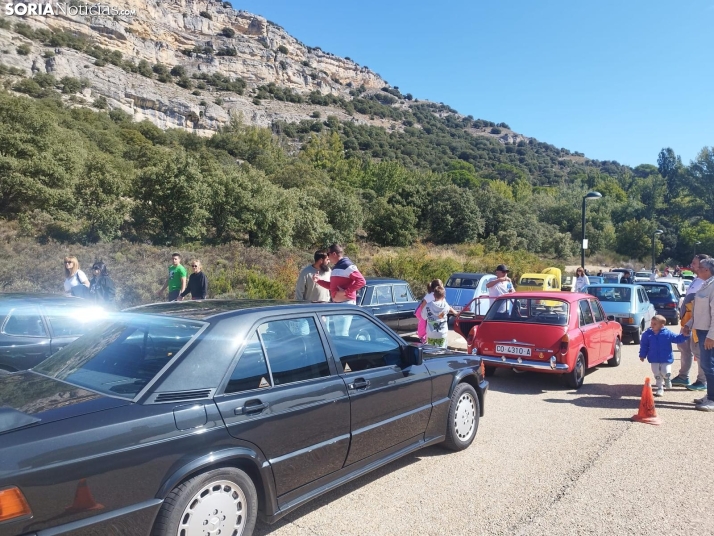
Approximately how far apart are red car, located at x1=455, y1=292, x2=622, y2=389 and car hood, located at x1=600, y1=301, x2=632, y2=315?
4.75 m

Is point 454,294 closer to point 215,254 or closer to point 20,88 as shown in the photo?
point 215,254

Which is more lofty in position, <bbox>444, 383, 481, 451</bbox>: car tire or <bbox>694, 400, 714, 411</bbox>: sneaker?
<bbox>444, 383, 481, 451</bbox>: car tire

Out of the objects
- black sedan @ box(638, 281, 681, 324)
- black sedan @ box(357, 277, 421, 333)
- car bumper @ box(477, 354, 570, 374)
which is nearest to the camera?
car bumper @ box(477, 354, 570, 374)

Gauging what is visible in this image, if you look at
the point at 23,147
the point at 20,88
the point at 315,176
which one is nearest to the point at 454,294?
the point at 23,147

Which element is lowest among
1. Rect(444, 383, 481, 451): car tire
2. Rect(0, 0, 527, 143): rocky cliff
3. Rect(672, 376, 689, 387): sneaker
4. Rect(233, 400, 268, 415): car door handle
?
Rect(672, 376, 689, 387): sneaker

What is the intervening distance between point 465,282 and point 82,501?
46.6 ft

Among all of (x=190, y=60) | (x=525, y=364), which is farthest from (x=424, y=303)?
(x=190, y=60)

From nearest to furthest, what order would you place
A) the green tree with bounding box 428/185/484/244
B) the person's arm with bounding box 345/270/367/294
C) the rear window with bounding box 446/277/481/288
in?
1. the person's arm with bounding box 345/270/367/294
2. the rear window with bounding box 446/277/481/288
3. the green tree with bounding box 428/185/484/244

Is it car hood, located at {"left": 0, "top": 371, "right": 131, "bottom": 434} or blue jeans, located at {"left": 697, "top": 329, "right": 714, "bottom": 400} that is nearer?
car hood, located at {"left": 0, "top": 371, "right": 131, "bottom": 434}

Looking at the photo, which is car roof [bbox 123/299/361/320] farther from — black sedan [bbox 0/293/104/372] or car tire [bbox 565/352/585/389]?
car tire [bbox 565/352/585/389]

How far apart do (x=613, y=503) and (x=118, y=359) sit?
12.8 feet

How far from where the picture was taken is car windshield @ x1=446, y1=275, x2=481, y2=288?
15438 millimetres

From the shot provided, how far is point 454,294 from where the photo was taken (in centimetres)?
1518

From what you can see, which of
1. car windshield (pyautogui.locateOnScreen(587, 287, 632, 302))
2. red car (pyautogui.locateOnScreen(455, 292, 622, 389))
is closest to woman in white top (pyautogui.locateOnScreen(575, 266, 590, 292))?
car windshield (pyautogui.locateOnScreen(587, 287, 632, 302))
